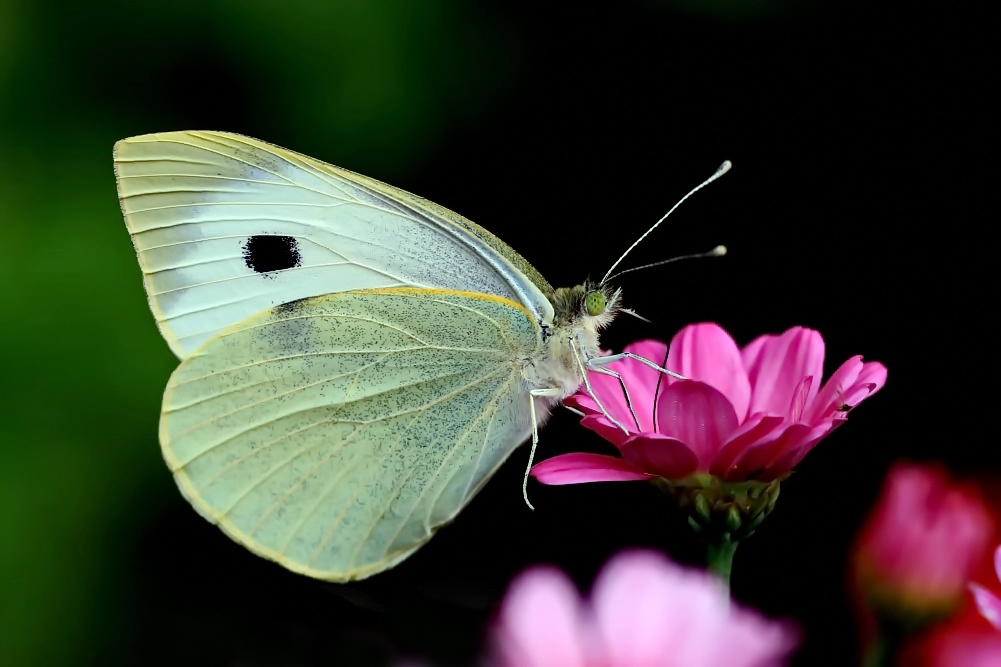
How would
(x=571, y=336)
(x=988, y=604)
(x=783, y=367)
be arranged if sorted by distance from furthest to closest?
(x=571, y=336)
(x=783, y=367)
(x=988, y=604)

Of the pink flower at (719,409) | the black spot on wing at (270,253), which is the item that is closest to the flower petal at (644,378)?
the pink flower at (719,409)

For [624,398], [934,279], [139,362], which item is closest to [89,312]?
[139,362]

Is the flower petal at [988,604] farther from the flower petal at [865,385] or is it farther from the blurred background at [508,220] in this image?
the blurred background at [508,220]

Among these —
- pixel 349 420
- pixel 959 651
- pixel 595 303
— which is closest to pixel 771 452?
pixel 959 651

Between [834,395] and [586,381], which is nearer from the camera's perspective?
[834,395]

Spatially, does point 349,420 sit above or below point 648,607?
below

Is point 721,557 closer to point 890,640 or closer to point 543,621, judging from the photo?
point 890,640

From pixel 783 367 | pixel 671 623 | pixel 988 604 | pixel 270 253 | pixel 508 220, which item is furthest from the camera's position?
pixel 508 220

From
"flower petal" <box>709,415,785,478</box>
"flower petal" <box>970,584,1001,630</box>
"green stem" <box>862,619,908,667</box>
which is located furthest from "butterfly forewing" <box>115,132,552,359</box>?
"flower petal" <box>970,584,1001,630</box>
